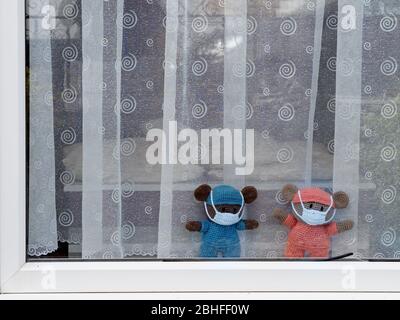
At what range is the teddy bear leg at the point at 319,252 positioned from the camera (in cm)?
226

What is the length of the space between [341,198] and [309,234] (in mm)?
147

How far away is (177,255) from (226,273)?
A: 0.17 m

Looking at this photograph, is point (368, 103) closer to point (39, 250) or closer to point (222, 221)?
point (222, 221)

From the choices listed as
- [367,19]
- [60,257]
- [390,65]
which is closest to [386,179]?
[390,65]

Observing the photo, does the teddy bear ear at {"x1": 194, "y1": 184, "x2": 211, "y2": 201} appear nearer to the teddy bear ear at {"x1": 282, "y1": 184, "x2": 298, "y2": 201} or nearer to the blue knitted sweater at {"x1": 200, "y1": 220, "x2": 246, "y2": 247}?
the blue knitted sweater at {"x1": 200, "y1": 220, "x2": 246, "y2": 247}

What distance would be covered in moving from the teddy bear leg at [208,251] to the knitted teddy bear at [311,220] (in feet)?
0.69

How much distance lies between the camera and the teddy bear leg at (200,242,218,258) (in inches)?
88.7

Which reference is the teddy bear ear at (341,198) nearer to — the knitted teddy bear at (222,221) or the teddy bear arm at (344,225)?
the teddy bear arm at (344,225)

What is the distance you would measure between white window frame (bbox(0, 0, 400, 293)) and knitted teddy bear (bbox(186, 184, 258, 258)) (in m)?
0.09

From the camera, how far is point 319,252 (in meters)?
2.27

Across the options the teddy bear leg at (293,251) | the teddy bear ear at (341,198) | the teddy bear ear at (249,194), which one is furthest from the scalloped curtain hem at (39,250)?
the teddy bear ear at (341,198)

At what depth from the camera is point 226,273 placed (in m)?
2.15

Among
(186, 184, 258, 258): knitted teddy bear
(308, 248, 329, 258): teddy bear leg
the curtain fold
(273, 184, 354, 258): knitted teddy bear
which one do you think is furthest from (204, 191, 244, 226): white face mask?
the curtain fold
